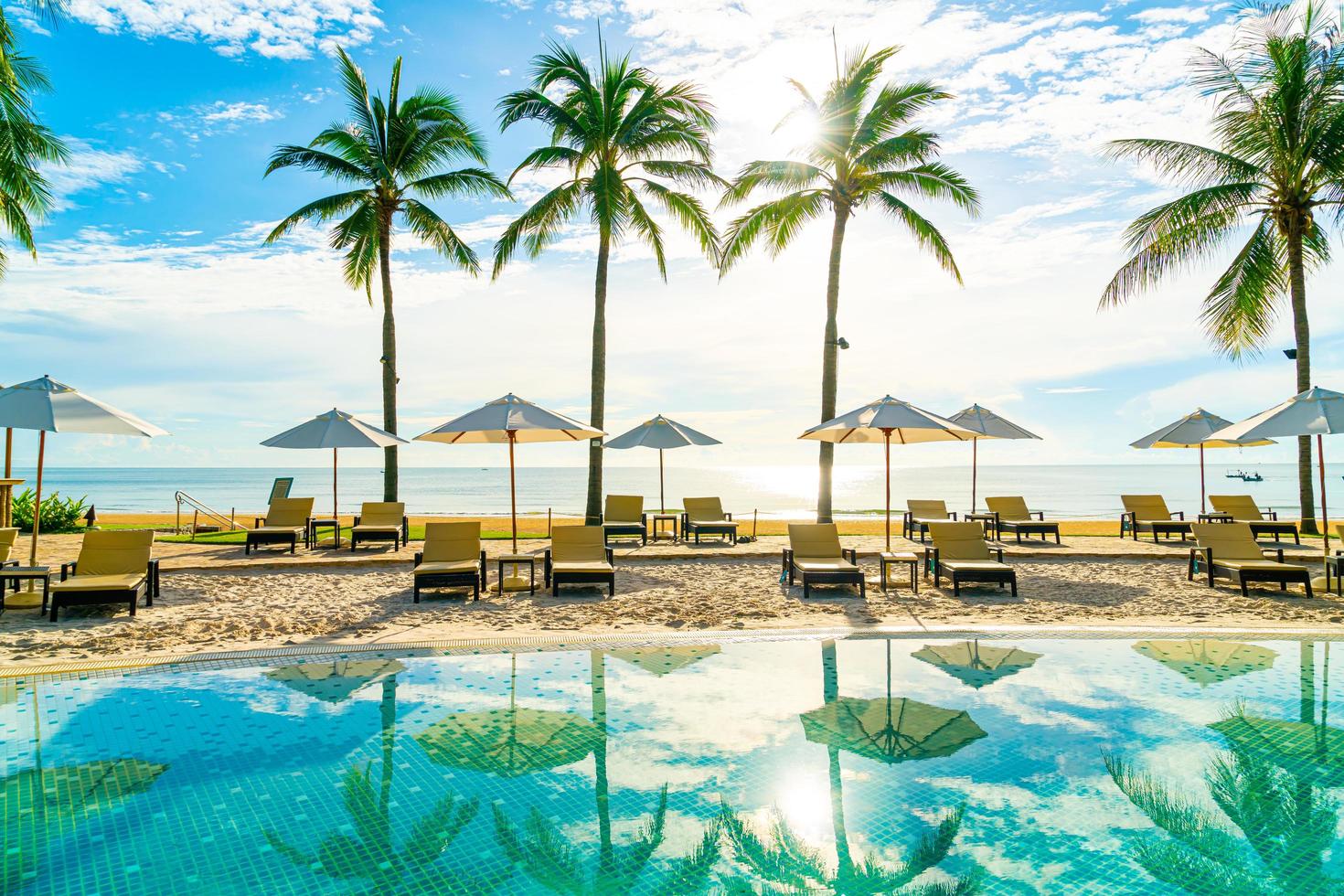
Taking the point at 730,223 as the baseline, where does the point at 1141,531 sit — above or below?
below

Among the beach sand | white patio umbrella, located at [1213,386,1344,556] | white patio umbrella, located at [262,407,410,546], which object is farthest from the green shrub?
white patio umbrella, located at [1213,386,1344,556]

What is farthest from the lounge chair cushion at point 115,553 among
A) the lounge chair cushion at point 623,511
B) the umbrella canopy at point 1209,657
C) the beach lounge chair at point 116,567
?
the umbrella canopy at point 1209,657

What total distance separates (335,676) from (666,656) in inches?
122

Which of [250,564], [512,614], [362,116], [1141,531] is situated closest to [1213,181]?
[1141,531]

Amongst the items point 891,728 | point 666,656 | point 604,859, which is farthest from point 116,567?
point 891,728

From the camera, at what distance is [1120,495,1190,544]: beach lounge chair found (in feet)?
48.6

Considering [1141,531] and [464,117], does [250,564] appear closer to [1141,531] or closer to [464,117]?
[464,117]

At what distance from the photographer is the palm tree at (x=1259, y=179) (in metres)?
15.0

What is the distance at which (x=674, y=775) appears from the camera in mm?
4723

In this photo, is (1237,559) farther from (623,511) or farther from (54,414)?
(54,414)

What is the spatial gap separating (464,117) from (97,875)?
17331 mm

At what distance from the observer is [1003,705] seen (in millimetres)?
5938

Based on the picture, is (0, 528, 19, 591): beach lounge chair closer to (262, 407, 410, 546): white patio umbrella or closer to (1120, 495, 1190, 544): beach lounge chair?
(262, 407, 410, 546): white patio umbrella

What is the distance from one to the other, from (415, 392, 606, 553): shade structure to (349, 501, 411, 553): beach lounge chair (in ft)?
10.2
